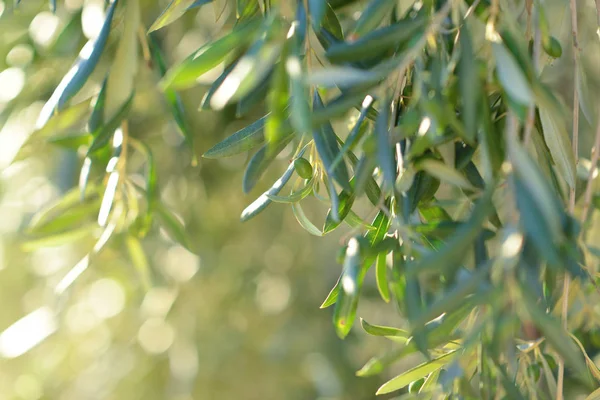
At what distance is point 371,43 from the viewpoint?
411 mm

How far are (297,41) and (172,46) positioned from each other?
0.96 m

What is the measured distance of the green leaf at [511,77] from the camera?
1.14 ft

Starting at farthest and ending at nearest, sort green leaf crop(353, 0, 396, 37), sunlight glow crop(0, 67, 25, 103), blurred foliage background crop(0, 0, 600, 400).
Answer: blurred foliage background crop(0, 0, 600, 400) < sunlight glow crop(0, 67, 25, 103) < green leaf crop(353, 0, 396, 37)

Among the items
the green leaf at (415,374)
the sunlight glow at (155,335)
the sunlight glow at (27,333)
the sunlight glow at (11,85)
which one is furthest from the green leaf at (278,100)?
the sunlight glow at (155,335)

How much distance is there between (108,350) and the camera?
1530 mm

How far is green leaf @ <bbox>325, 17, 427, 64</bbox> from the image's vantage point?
0.40m

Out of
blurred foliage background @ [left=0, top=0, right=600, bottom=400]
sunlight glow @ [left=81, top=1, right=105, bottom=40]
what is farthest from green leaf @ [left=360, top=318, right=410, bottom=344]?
blurred foliage background @ [left=0, top=0, right=600, bottom=400]

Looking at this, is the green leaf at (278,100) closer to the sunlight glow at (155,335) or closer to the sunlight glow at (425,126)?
the sunlight glow at (425,126)

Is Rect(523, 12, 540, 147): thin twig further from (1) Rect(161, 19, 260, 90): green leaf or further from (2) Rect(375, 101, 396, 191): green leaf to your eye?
(1) Rect(161, 19, 260, 90): green leaf

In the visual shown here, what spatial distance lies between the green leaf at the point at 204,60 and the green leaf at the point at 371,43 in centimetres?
7

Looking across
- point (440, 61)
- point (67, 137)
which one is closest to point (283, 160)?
point (67, 137)

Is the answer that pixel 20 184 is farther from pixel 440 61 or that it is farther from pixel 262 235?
pixel 440 61

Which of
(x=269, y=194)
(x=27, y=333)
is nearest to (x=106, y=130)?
(x=269, y=194)

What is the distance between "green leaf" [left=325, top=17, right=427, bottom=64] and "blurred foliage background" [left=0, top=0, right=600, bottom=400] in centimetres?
84
